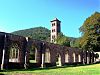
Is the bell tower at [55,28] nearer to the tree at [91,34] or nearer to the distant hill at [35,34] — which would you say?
the distant hill at [35,34]

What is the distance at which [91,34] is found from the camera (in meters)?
50.2

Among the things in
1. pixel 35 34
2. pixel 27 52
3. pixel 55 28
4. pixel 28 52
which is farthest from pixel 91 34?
pixel 35 34

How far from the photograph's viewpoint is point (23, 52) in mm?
28922

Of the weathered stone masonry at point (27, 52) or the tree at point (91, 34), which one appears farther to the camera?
the tree at point (91, 34)

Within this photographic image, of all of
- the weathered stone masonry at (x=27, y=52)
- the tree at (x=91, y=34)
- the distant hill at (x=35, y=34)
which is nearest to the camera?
the weathered stone masonry at (x=27, y=52)

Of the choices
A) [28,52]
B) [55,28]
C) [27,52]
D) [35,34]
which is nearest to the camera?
[27,52]

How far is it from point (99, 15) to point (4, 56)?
1280 inches

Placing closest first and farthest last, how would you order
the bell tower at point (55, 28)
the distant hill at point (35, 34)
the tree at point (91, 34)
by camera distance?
the tree at point (91, 34) < the bell tower at point (55, 28) < the distant hill at point (35, 34)

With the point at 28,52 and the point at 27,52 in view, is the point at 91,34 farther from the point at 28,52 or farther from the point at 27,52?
the point at 27,52

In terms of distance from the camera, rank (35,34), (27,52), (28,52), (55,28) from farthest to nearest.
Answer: (35,34), (55,28), (28,52), (27,52)

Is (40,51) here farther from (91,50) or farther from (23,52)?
(91,50)

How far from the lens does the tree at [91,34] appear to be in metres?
49.6

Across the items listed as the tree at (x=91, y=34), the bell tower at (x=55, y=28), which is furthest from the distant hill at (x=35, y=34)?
the tree at (x=91, y=34)

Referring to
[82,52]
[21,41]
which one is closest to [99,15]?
[82,52]
